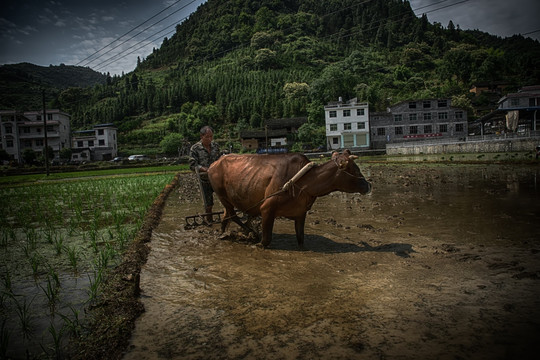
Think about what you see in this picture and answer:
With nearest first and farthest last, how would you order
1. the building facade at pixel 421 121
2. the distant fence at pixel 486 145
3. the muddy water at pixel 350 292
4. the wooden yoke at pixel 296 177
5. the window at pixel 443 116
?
the muddy water at pixel 350 292 < the wooden yoke at pixel 296 177 < the distant fence at pixel 486 145 < the building facade at pixel 421 121 < the window at pixel 443 116

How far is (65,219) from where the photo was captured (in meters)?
9.09

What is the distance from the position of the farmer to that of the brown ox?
5.05 feet

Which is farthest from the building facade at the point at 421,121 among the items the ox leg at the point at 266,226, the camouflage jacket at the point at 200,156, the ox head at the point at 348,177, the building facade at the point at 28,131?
the building facade at the point at 28,131

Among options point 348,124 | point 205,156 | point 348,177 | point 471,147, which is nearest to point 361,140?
point 348,124

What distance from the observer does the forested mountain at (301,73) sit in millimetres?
77750

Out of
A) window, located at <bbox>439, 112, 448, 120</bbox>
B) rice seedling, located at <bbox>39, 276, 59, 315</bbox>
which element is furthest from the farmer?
window, located at <bbox>439, 112, 448, 120</bbox>

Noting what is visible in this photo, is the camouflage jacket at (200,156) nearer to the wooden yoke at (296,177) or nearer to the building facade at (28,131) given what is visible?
the wooden yoke at (296,177)

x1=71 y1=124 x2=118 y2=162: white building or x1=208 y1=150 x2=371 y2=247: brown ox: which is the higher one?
x1=71 y1=124 x2=118 y2=162: white building

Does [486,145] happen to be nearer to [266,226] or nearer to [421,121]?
[421,121]

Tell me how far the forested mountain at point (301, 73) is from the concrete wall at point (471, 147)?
19879 mm

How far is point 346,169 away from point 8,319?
515 centimetres

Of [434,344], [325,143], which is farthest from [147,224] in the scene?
[325,143]

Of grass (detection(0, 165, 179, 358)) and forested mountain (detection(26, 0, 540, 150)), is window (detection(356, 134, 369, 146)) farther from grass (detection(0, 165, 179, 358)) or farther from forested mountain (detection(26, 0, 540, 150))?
grass (detection(0, 165, 179, 358))

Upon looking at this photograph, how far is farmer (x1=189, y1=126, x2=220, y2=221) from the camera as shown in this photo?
7516mm
